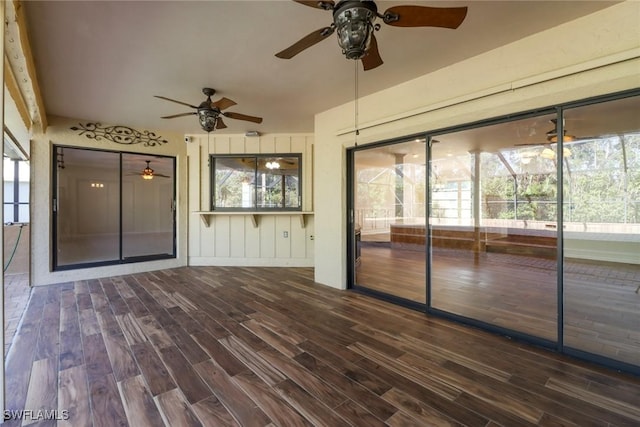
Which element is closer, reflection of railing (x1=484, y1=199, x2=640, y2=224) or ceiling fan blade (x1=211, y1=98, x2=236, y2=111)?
ceiling fan blade (x1=211, y1=98, x2=236, y2=111)

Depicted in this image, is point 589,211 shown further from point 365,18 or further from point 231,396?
point 231,396

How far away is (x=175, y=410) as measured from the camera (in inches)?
67.4

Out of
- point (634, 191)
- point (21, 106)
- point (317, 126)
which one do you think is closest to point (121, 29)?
point (21, 106)

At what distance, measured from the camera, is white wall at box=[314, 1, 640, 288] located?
204 cm

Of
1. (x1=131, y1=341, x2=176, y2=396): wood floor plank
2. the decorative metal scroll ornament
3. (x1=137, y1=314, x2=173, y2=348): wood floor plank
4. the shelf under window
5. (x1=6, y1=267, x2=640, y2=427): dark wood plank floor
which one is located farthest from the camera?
the shelf under window

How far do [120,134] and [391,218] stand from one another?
527 centimetres

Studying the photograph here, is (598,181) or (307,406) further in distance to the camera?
(598,181)

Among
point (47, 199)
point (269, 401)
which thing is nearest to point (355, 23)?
point (269, 401)

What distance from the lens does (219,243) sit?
5844mm

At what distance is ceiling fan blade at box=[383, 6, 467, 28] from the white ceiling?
1.78 feet

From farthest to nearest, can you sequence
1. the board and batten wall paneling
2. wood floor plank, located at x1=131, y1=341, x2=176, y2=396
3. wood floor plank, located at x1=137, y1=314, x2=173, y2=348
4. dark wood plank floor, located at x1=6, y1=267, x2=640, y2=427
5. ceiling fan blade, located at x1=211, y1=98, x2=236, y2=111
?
the board and batten wall paneling → ceiling fan blade, located at x1=211, y1=98, x2=236, y2=111 → wood floor plank, located at x1=137, y1=314, x2=173, y2=348 → wood floor plank, located at x1=131, y1=341, x2=176, y2=396 → dark wood plank floor, located at x1=6, y1=267, x2=640, y2=427

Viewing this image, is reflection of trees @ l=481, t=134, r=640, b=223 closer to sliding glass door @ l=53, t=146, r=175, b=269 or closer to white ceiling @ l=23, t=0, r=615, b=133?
white ceiling @ l=23, t=0, r=615, b=133

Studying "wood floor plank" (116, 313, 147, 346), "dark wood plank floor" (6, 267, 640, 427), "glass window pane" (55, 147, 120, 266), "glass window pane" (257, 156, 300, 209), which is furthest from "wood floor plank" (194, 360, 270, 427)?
"glass window pane" (55, 147, 120, 266)

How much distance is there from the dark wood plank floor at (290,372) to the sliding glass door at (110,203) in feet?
15.2
